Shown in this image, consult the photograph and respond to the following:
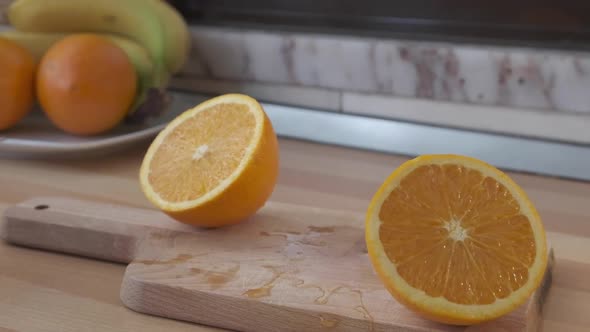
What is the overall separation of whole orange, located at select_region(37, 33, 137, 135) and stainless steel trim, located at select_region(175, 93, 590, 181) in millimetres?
213

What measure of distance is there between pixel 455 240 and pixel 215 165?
21 centimetres

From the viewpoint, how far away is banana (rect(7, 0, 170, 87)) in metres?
0.96

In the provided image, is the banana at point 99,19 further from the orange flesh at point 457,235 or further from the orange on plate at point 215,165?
the orange flesh at point 457,235

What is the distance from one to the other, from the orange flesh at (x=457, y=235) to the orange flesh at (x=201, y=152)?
0.15 metres

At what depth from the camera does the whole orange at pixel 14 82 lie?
0.85 meters

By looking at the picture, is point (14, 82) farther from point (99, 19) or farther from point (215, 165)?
point (215, 165)

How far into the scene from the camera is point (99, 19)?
38.5 inches

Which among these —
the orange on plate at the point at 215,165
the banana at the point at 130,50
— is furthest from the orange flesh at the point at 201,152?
the banana at the point at 130,50

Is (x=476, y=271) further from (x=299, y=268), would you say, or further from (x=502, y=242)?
(x=299, y=268)

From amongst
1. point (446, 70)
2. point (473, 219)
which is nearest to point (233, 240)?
point (473, 219)

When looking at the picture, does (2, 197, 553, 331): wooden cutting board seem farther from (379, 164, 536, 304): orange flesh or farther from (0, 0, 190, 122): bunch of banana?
(0, 0, 190, 122): bunch of banana

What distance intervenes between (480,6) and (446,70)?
3.6 inches

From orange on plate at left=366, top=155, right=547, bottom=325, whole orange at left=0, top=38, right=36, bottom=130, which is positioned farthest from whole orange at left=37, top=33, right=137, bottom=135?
orange on plate at left=366, top=155, right=547, bottom=325

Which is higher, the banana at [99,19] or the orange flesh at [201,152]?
the banana at [99,19]
